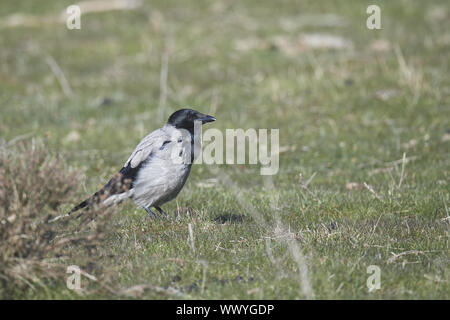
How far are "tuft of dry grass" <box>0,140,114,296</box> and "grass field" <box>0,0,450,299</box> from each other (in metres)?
0.13

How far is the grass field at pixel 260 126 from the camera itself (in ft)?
15.6

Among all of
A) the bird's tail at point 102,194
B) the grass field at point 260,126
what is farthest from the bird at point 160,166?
the grass field at point 260,126

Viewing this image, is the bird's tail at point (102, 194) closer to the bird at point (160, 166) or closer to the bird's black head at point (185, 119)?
the bird at point (160, 166)

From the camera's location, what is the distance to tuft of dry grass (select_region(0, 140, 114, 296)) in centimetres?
441

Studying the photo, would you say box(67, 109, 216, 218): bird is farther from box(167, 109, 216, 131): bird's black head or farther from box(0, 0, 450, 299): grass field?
box(0, 0, 450, 299): grass field

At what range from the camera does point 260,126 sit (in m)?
11.3

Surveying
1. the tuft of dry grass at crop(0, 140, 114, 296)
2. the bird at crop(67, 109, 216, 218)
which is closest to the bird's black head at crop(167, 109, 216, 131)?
the bird at crop(67, 109, 216, 218)

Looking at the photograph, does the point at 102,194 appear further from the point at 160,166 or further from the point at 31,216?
the point at 31,216

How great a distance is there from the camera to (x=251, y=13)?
752 inches

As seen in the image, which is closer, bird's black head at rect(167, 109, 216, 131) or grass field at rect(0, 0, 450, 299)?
grass field at rect(0, 0, 450, 299)
